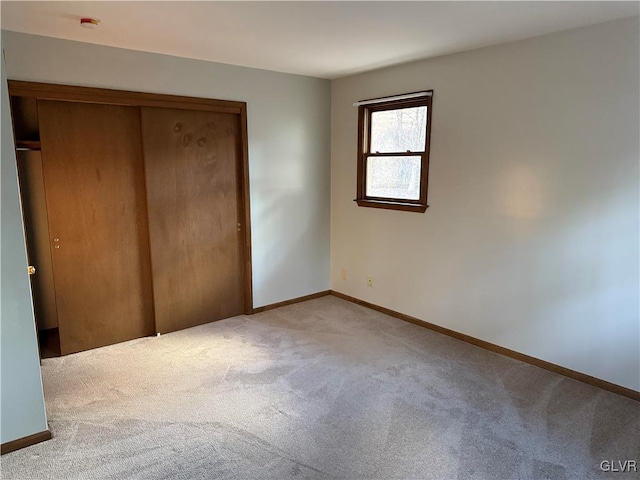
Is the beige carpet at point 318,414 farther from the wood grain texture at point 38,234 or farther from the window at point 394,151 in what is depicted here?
the window at point 394,151

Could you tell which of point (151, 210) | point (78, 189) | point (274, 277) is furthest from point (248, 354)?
point (78, 189)

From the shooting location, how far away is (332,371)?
312cm

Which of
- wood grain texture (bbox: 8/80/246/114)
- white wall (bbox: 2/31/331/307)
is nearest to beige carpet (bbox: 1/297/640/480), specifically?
white wall (bbox: 2/31/331/307)

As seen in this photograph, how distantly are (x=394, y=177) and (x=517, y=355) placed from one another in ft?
6.28

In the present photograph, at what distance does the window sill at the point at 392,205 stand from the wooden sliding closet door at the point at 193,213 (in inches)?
50.3

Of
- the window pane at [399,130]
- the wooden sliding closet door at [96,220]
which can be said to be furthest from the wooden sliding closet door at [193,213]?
the window pane at [399,130]

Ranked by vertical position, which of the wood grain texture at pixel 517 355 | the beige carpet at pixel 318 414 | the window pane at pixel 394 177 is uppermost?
the window pane at pixel 394 177

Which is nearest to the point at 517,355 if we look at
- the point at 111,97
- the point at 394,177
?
the point at 394,177

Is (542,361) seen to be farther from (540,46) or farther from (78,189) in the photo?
(78,189)

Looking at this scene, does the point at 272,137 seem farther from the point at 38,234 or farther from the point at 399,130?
the point at 38,234

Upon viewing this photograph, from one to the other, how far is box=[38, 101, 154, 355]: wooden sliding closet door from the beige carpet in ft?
0.98

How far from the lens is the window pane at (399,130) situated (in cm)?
383

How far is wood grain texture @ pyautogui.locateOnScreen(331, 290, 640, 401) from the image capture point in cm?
279

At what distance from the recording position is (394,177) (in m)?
4.12
